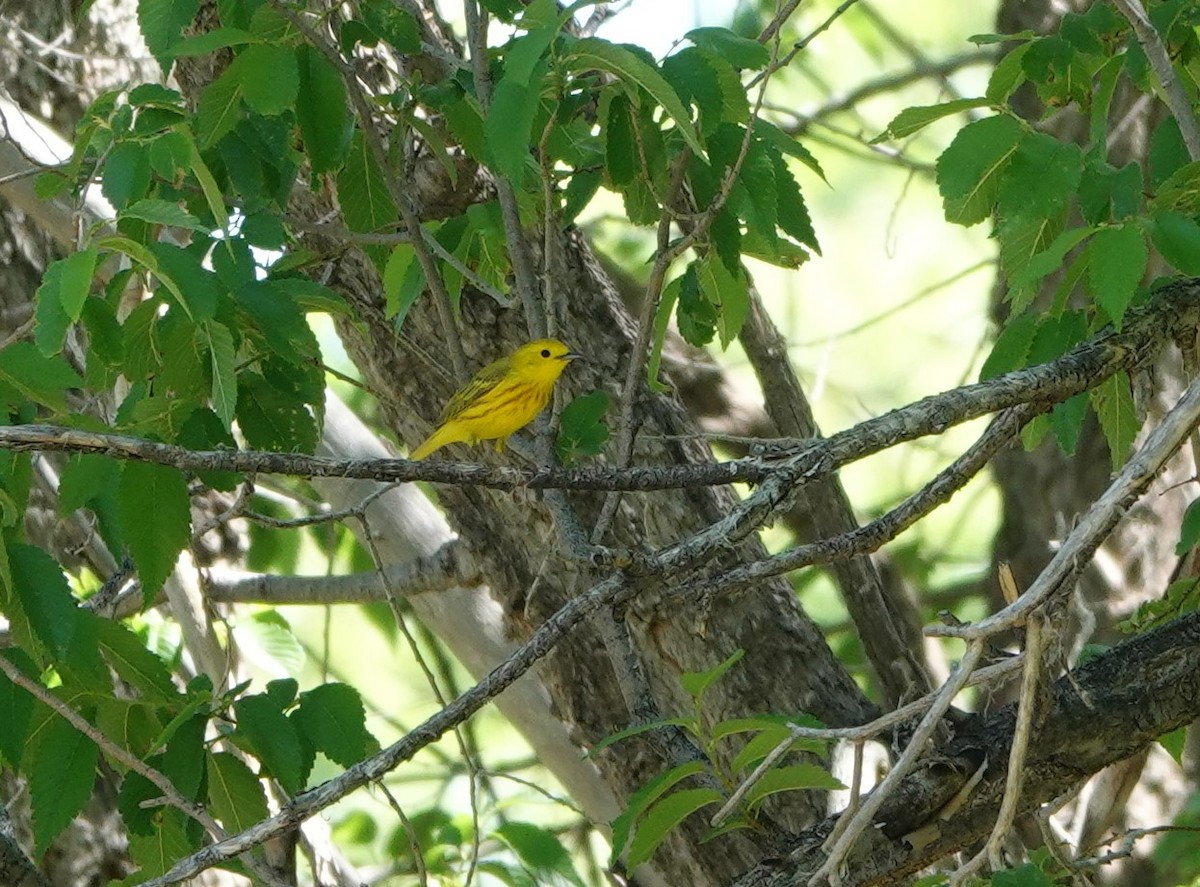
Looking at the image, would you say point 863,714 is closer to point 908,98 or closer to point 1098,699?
point 1098,699

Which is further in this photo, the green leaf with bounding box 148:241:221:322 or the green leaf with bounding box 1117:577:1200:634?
the green leaf with bounding box 1117:577:1200:634

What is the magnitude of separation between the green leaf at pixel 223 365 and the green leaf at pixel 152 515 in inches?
6.8

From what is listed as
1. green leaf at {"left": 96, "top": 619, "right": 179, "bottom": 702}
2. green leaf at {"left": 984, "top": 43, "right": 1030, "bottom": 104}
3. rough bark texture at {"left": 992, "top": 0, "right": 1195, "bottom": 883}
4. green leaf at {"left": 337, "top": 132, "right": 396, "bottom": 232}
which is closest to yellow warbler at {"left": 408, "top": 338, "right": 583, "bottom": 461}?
green leaf at {"left": 337, "top": 132, "right": 396, "bottom": 232}

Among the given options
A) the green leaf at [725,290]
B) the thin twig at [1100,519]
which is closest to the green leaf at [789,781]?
the thin twig at [1100,519]

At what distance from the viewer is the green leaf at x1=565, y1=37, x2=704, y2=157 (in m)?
2.12

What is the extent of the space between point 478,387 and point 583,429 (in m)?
0.93

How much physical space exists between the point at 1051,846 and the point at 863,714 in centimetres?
174

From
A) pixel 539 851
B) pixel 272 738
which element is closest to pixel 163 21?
pixel 272 738

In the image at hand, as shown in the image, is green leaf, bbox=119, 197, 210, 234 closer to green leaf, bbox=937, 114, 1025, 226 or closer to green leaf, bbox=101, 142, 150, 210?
green leaf, bbox=101, 142, 150, 210

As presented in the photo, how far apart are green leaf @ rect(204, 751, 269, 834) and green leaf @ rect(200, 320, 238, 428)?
75 cm

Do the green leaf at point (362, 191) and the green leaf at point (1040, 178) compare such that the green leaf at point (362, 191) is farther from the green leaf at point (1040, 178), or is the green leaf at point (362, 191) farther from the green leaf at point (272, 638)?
the green leaf at point (272, 638)

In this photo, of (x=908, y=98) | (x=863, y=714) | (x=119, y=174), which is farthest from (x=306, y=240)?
(x=908, y=98)

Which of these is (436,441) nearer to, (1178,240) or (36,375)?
(36,375)

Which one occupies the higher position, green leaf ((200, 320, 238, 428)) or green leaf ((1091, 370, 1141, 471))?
green leaf ((200, 320, 238, 428))
